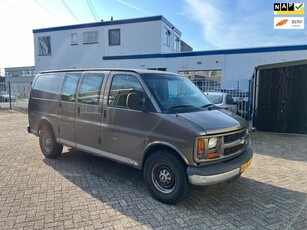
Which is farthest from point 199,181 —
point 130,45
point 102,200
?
point 130,45

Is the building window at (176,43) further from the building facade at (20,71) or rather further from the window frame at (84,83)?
Answer: the building facade at (20,71)

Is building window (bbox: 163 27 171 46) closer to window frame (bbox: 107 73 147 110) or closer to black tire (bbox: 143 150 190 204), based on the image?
window frame (bbox: 107 73 147 110)

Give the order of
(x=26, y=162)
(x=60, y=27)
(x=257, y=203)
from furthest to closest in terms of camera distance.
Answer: (x=60, y=27), (x=26, y=162), (x=257, y=203)

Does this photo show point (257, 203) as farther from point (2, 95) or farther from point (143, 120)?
point (2, 95)

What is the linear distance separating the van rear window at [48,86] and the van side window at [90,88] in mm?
890

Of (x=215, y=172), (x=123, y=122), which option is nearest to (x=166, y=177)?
(x=215, y=172)

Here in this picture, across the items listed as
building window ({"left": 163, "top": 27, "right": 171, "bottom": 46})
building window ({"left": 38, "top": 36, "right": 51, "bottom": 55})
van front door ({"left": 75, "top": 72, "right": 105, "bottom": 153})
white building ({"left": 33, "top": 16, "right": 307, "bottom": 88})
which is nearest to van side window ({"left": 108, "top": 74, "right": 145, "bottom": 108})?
van front door ({"left": 75, "top": 72, "right": 105, "bottom": 153})

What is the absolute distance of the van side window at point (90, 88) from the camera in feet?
15.5

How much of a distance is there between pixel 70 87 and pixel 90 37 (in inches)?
831

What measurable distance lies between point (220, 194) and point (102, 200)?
6.45ft

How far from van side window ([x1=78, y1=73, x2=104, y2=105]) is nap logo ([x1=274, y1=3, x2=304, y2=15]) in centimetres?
1074

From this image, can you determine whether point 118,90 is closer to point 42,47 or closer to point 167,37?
point 167,37

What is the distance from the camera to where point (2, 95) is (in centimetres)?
1847

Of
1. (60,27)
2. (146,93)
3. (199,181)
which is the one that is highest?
(60,27)
